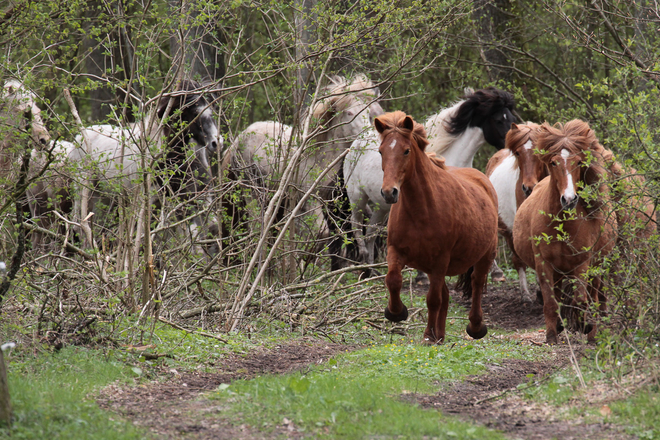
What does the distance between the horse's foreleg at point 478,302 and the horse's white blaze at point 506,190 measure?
2.71 meters

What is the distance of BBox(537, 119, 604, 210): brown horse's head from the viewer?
6.92 meters

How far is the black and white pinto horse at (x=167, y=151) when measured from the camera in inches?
259

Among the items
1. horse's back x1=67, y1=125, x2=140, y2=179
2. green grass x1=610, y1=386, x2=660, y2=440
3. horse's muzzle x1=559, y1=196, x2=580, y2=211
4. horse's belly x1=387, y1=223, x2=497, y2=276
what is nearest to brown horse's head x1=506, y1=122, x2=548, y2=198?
horse's belly x1=387, y1=223, x2=497, y2=276

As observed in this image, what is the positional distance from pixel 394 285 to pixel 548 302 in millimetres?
1619

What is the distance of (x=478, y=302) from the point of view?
8250 millimetres

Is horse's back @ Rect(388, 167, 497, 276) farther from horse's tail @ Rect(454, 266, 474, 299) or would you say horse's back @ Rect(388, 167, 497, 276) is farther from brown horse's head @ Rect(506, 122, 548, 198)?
horse's tail @ Rect(454, 266, 474, 299)

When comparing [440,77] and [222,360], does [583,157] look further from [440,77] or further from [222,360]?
[440,77]

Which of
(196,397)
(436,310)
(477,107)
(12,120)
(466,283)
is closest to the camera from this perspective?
(196,397)

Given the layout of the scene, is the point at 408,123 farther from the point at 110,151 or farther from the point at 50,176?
the point at 110,151

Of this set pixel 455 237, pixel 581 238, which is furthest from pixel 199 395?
pixel 581 238

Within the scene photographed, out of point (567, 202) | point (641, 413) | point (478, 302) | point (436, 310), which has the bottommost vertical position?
point (478, 302)

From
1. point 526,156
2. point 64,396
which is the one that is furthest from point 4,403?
point 526,156

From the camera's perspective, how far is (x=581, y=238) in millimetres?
7297

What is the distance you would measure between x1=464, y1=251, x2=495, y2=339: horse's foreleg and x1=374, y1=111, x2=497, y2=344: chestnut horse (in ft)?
1.90
